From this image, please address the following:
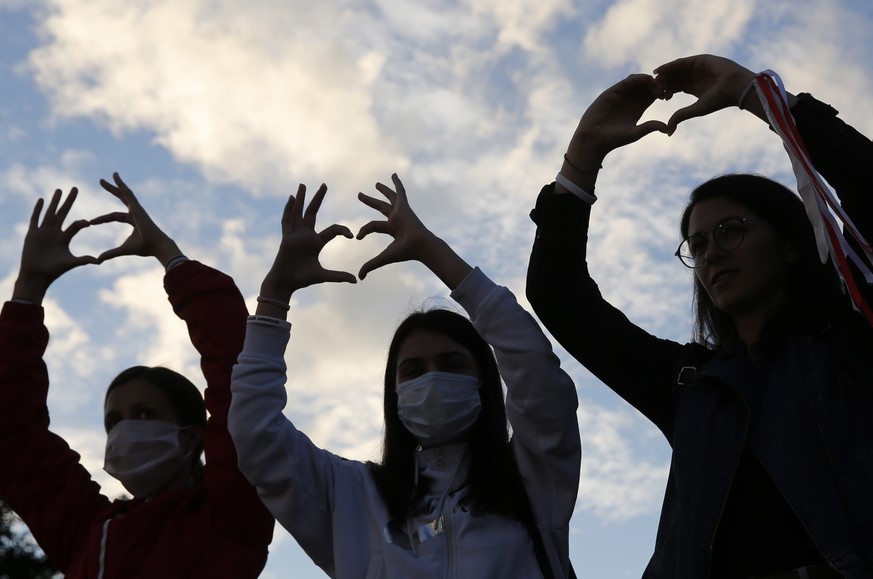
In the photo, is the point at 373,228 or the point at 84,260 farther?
the point at 84,260

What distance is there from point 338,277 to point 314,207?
1.32 ft

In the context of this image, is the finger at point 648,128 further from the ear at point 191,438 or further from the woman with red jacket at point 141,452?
the ear at point 191,438

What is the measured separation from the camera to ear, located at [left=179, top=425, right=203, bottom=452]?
549 centimetres

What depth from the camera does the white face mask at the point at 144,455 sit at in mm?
5309

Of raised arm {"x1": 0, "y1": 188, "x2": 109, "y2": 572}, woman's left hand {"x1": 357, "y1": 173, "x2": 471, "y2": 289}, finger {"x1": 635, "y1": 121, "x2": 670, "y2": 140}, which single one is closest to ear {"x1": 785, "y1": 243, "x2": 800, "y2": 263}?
finger {"x1": 635, "y1": 121, "x2": 670, "y2": 140}

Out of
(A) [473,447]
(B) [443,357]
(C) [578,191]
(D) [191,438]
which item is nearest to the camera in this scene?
(C) [578,191]

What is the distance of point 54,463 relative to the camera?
17.7 feet

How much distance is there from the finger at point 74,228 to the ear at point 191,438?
1.37 meters

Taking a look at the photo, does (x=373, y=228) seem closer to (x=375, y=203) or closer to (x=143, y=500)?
(x=375, y=203)

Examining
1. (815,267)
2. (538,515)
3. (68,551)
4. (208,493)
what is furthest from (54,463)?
(815,267)

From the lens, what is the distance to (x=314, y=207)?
190 inches

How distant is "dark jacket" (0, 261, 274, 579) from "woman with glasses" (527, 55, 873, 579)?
1.62m

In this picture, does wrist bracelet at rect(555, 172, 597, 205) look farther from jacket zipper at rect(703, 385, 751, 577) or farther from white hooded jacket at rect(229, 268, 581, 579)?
jacket zipper at rect(703, 385, 751, 577)

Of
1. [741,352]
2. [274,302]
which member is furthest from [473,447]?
[741,352]
